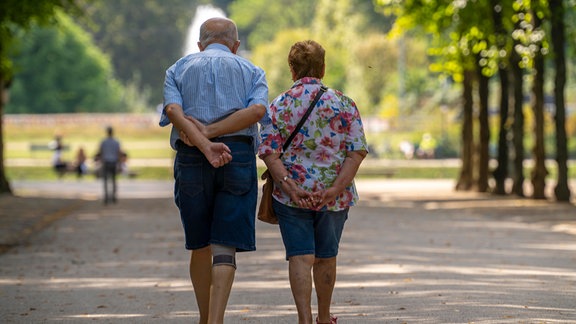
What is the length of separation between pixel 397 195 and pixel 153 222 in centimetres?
1177

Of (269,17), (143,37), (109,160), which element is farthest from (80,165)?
(269,17)

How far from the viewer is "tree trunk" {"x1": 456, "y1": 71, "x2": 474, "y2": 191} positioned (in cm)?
3334

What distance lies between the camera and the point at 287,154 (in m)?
7.89

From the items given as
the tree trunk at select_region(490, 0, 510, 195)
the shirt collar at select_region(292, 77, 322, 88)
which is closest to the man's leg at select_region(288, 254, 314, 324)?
the shirt collar at select_region(292, 77, 322, 88)

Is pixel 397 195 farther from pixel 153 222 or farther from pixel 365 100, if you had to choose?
pixel 365 100

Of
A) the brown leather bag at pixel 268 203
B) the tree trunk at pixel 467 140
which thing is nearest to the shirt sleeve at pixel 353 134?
the brown leather bag at pixel 268 203

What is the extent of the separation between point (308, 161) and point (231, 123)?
0.56m

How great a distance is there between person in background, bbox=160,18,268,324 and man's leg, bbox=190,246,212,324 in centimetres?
14

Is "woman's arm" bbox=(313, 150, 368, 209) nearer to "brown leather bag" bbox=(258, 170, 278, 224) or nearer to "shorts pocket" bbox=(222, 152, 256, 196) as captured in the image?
"brown leather bag" bbox=(258, 170, 278, 224)

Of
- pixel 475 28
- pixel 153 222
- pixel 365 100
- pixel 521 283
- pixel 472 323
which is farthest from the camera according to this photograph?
pixel 365 100

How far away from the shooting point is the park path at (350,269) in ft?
31.1

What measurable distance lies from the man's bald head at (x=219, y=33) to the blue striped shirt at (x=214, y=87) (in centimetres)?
17

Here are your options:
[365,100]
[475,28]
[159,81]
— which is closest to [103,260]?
[475,28]

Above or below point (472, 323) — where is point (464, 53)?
above
